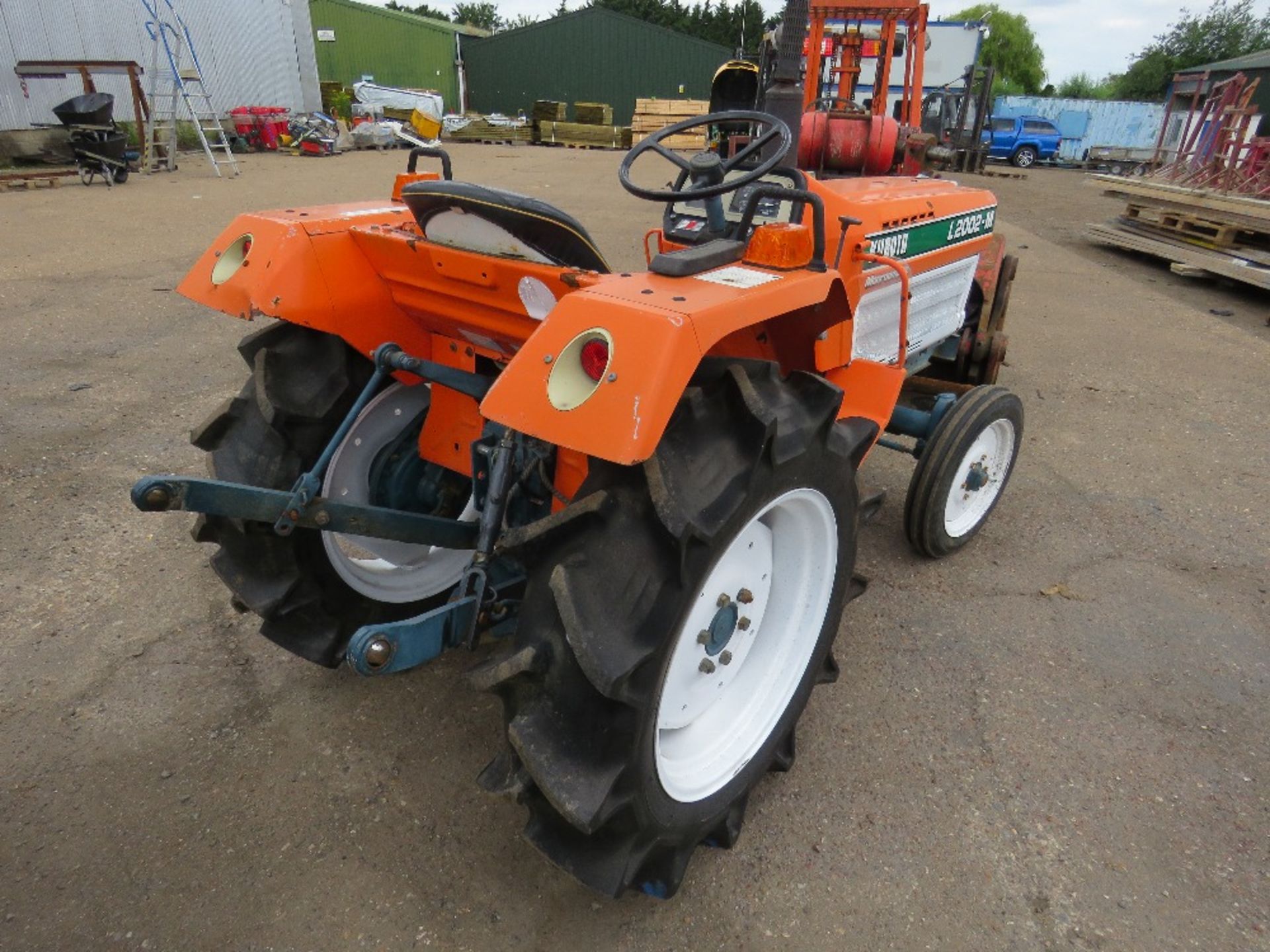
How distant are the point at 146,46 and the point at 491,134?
30.0 feet

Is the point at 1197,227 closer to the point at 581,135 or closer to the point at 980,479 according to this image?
the point at 980,479

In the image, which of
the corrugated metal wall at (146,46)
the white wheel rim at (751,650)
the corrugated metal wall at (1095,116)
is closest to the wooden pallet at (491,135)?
the corrugated metal wall at (146,46)

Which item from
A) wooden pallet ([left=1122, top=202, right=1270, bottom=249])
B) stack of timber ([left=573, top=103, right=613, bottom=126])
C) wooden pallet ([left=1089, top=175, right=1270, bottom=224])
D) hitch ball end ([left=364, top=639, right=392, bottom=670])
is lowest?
wooden pallet ([left=1122, top=202, right=1270, bottom=249])

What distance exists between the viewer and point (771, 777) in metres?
2.18

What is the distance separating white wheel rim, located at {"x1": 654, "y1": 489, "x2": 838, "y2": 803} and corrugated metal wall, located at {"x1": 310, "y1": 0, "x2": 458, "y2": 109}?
3076 cm

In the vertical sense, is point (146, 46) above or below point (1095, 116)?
above

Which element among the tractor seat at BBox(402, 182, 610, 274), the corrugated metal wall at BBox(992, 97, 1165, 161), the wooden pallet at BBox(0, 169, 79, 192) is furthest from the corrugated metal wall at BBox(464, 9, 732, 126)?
the tractor seat at BBox(402, 182, 610, 274)

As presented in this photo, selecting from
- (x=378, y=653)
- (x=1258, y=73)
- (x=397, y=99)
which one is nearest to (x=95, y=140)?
(x=378, y=653)

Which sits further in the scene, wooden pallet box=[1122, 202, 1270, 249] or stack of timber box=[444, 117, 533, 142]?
stack of timber box=[444, 117, 533, 142]

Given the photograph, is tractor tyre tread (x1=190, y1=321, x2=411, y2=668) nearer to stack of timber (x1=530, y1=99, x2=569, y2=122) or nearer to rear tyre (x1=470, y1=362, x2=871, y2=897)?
rear tyre (x1=470, y1=362, x2=871, y2=897)

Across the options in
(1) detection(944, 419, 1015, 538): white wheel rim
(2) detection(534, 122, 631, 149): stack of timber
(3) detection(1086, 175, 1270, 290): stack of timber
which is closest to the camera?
(1) detection(944, 419, 1015, 538): white wheel rim

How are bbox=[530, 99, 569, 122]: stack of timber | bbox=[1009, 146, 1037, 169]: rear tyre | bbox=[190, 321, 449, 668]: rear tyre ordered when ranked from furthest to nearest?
bbox=[1009, 146, 1037, 169]: rear tyre
bbox=[530, 99, 569, 122]: stack of timber
bbox=[190, 321, 449, 668]: rear tyre

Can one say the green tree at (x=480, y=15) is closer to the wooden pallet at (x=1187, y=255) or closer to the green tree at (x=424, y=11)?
the green tree at (x=424, y=11)

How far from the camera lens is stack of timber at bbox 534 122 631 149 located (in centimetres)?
2303
